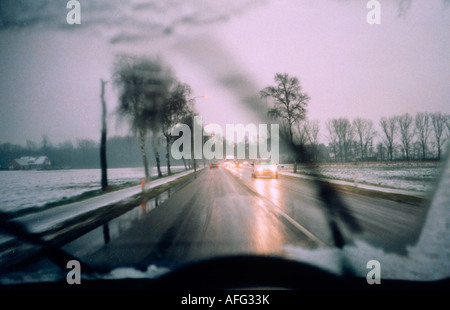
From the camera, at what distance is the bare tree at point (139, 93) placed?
2308 cm

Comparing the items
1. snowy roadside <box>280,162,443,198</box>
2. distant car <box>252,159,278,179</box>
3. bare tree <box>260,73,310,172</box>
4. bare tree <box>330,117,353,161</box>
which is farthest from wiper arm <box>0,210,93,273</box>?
bare tree <box>330,117,353,161</box>

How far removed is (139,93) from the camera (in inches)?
928

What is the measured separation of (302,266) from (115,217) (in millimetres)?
5946

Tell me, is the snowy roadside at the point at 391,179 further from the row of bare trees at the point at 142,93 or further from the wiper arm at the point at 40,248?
the row of bare trees at the point at 142,93

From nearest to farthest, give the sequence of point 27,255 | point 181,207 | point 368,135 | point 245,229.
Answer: point 27,255
point 245,229
point 181,207
point 368,135

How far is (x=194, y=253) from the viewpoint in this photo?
13.1ft

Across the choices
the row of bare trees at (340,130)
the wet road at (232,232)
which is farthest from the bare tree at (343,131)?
the wet road at (232,232)

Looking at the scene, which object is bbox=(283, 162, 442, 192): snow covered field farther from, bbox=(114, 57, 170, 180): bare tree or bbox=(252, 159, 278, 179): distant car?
bbox=(114, 57, 170, 180): bare tree

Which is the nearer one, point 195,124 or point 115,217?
point 115,217

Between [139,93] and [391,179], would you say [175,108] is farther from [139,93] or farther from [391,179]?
[391,179]

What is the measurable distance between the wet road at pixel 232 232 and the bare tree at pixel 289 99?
2365 centimetres

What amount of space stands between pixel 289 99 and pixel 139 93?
712 inches
